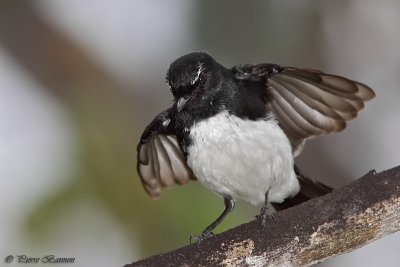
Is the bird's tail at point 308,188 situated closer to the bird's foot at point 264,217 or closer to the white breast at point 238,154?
the white breast at point 238,154

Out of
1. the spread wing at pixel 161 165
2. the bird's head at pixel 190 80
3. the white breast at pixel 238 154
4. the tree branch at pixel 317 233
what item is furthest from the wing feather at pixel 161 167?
the tree branch at pixel 317 233

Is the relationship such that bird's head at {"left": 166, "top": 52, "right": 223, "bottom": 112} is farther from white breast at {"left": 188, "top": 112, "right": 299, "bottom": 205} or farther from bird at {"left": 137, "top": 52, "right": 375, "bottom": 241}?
white breast at {"left": 188, "top": 112, "right": 299, "bottom": 205}

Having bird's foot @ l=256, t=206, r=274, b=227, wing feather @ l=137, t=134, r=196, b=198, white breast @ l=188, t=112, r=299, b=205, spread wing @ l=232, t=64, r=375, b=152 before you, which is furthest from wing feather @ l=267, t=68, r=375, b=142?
bird's foot @ l=256, t=206, r=274, b=227

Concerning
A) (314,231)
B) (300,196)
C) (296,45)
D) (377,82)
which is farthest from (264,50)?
(314,231)

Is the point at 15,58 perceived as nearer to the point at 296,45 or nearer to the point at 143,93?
the point at 143,93

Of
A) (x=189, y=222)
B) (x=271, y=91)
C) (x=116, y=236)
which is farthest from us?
(x=116, y=236)

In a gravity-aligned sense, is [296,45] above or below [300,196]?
above
